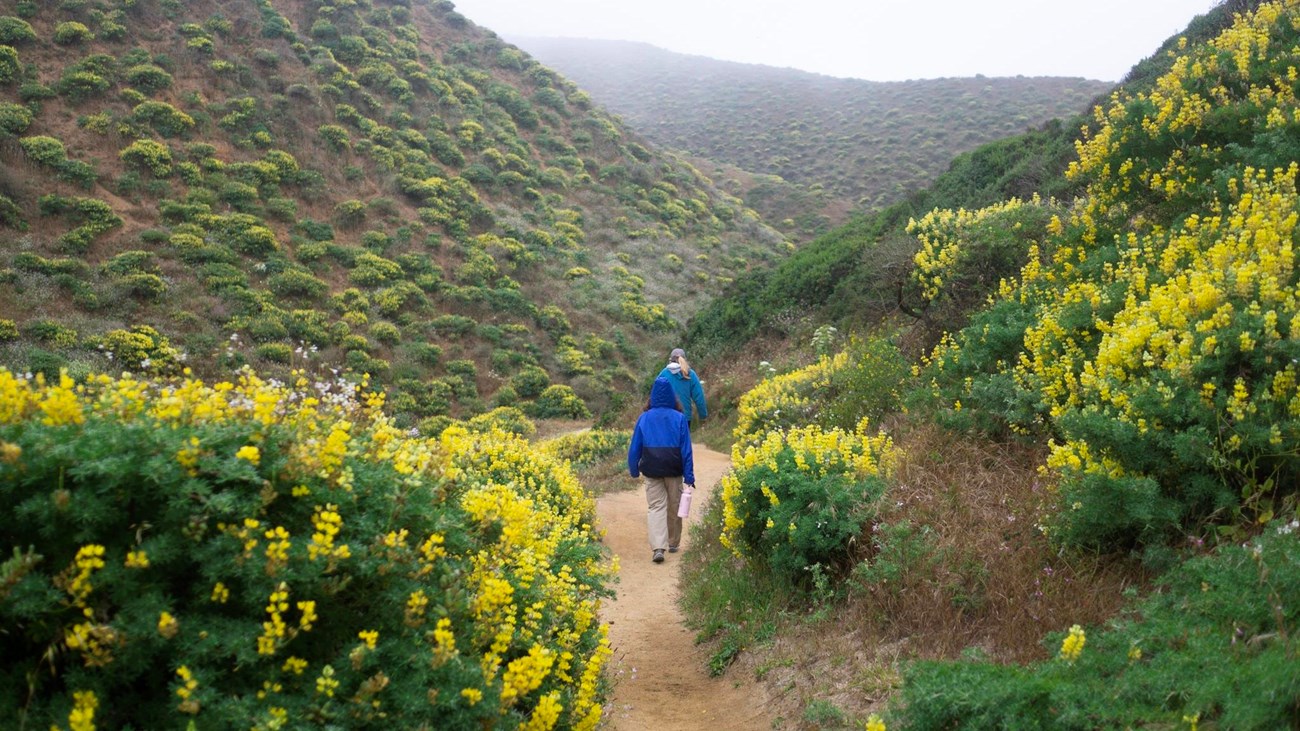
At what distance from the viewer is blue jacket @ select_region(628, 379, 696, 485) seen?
319 inches

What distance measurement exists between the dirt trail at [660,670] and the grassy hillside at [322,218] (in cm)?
1088

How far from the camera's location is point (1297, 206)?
16.4ft

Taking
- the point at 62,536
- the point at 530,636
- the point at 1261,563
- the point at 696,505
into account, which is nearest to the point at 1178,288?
the point at 1261,563

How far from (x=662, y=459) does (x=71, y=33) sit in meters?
28.3

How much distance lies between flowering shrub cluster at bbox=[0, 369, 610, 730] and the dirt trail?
1.61m

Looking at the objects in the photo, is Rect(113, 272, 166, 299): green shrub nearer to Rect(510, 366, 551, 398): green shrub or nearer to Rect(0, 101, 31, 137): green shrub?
Rect(0, 101, 31, 137): green shrub

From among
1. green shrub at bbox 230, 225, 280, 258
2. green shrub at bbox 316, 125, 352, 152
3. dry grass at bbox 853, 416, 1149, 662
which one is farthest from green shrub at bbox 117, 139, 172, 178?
dry grass at bbox 853, 416, 1149, 662

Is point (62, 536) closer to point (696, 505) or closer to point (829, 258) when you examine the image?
point (696, 505)

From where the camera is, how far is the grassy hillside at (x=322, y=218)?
67.4 ft

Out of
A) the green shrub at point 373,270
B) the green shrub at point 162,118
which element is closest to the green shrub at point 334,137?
the green shrub at point 162,118

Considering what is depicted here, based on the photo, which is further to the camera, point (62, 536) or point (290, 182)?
point (290, 182)

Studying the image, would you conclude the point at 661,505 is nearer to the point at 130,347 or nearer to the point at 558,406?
the point at 130,347

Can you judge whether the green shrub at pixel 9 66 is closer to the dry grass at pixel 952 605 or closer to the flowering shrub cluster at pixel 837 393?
the flowering shrub cluster at pixel 837 393

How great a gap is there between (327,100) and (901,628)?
31.6m
